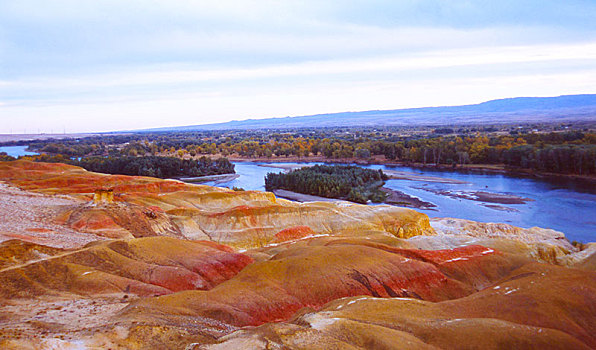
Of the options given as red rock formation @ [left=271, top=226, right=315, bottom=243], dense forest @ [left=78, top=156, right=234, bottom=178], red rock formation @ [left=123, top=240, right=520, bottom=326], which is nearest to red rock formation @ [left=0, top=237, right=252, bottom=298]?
red rock formation @ [left=123, top=240, right=520, bottom=326]

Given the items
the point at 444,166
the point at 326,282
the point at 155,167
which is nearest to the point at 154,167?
the point at 155,167

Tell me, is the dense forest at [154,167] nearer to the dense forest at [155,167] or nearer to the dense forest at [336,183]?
the dense forest at [155,167]

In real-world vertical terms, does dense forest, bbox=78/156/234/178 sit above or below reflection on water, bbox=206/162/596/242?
above

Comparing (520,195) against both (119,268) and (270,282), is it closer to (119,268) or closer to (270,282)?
(270,282)

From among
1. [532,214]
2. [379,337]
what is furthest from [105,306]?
[532,214]

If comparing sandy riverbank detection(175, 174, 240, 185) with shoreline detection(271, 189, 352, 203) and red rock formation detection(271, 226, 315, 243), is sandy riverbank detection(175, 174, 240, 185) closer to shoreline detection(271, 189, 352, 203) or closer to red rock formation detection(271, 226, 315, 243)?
shoreline detection(271, 189, 352, 203)

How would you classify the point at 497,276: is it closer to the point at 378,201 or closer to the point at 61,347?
the point at 61,347
